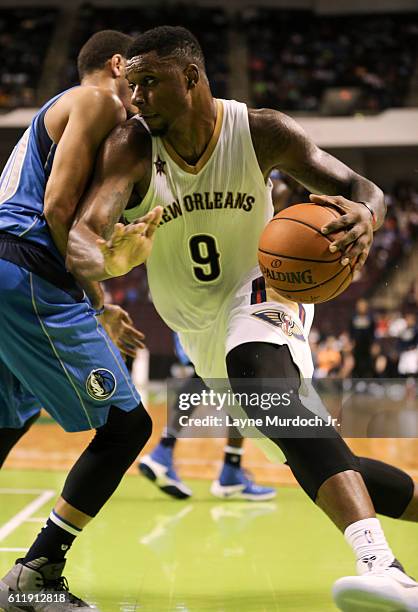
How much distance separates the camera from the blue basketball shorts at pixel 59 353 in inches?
112

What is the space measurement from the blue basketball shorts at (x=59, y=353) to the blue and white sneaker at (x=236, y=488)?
240cm

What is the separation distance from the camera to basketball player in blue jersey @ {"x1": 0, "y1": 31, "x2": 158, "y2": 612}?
2838mm

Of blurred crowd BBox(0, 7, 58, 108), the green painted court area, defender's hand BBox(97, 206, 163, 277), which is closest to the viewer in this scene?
defender's hand BBox(97, 206, 163, 277)

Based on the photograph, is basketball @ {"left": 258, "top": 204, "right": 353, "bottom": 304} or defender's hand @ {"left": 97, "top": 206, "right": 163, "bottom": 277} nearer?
defender's hand @ {"left": 97, "top": 206, "right": 163, "bottom": 277}

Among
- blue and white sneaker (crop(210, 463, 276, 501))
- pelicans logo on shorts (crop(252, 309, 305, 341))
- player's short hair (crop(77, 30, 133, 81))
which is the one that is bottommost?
blue and white sneaker (crop(210, 463, 276, 501))

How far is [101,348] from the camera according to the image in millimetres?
2902

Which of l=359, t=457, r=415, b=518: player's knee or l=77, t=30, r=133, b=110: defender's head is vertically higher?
l=77, t=30, r=133, b=110: defender's head

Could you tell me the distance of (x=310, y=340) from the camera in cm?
1282

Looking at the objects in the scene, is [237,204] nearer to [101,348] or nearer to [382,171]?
[101,348]

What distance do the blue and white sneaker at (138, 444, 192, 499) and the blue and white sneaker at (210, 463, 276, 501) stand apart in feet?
0.73

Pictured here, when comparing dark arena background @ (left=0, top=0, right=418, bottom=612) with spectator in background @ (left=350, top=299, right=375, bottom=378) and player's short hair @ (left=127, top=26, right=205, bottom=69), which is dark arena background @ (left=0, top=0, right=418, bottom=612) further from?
player's short hair @ (left=127, top=26, right=205, bottom=69)

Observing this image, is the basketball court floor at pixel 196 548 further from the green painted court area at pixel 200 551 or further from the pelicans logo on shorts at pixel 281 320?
the pelicans logo on shorts at pixel 281 320

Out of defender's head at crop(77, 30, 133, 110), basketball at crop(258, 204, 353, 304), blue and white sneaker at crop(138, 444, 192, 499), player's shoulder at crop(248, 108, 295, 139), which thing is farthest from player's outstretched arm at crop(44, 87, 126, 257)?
blue and white sneaker at crop(138, 444, 192, 499)

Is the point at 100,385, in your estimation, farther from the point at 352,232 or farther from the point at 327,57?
the point at 327,57
